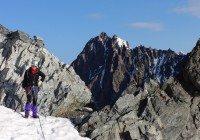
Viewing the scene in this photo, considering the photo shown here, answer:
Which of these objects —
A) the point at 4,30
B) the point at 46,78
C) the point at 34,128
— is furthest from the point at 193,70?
the point at 4,30

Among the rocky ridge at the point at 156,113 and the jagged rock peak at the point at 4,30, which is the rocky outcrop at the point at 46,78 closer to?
the jagged rock peak at the point at 4,30

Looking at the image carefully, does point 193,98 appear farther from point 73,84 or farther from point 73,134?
point 73,84

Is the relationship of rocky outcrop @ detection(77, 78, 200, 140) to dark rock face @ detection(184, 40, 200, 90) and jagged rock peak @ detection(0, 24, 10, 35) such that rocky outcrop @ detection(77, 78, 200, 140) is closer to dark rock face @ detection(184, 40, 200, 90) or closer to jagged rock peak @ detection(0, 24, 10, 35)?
dark rock face @ detection(184, 40, 200, 90)

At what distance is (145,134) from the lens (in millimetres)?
24281

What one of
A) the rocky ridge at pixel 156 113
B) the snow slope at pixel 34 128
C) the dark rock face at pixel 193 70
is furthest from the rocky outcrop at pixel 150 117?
the snow slope at pixel 34 128

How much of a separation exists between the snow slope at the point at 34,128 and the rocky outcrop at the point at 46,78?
1060 cm

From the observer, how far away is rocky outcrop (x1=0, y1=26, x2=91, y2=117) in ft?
133

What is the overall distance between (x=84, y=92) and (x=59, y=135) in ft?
68.8

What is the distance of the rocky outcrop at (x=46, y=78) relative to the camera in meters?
40.5

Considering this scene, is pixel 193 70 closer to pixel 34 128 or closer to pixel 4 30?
pixel 34 128

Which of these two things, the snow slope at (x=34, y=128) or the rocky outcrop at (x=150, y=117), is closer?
the snow slope at (x=34, y=128)

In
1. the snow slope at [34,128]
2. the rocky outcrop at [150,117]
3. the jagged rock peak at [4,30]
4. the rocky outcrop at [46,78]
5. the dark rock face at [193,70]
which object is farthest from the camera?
the jagged rock peak at [4,30]

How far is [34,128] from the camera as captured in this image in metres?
23.7

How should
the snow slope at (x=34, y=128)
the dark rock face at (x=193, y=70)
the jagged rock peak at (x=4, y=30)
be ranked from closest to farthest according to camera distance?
1. the snow slope at (x=34, y=128)
2. the dark rock face at (x=193, y=70)
3. the jagged rock peak at (x=4, y=30)
